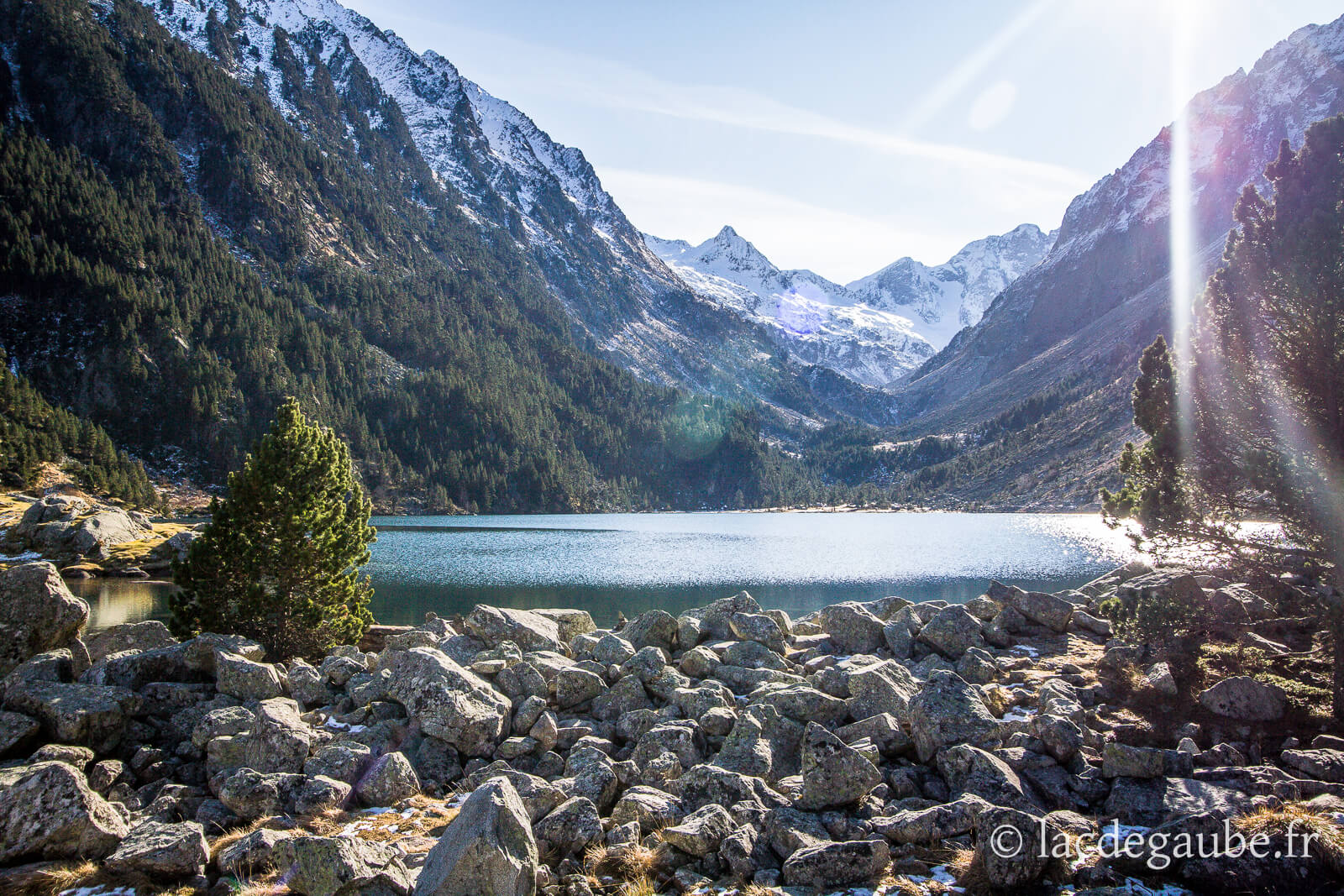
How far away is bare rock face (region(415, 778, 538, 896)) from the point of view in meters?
8.28

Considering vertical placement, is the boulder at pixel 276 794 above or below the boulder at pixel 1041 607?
below

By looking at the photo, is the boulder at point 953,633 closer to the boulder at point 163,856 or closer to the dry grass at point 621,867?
the dry grass at point 621,867

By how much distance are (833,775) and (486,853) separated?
19.0 ft

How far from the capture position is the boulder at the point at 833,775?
36.9 feet

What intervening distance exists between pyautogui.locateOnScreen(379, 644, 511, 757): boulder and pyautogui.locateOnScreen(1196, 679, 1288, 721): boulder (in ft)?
50.0

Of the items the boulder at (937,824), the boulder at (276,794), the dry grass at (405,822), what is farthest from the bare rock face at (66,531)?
the boulder at (937,824)

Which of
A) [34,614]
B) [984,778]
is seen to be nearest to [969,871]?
[984,778]

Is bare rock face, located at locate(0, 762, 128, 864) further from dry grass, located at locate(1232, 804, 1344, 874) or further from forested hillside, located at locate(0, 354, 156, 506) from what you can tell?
forested hillside, located at locate(0, 354, 156, 506)

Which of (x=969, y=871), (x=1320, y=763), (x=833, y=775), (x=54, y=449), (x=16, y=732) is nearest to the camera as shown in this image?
(x=969, y=871)

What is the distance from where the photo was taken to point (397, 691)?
49.2ft

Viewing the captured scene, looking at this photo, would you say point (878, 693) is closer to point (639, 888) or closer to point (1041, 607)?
point (639, 888)

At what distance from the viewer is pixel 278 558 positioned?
851 inches

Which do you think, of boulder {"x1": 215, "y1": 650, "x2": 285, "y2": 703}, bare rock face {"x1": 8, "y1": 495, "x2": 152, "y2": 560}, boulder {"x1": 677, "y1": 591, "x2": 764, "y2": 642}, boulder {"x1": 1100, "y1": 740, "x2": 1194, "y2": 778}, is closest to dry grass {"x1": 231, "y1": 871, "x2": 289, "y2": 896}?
boulder {"x1": 215, "y1": 650, "x2": 285, "y2": 703}

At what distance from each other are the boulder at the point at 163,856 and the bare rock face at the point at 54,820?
2.31 feet
